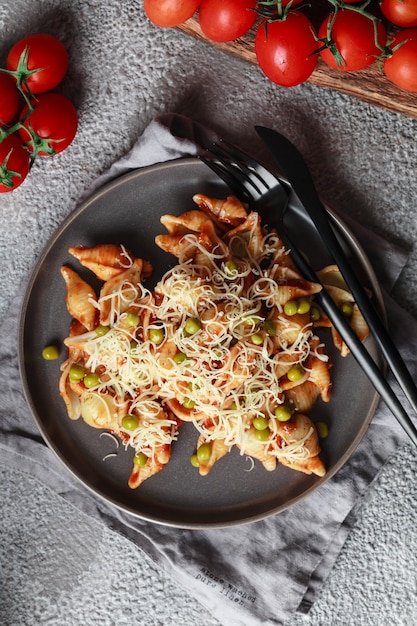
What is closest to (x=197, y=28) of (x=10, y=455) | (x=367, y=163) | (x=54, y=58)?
(x=54, y=58)

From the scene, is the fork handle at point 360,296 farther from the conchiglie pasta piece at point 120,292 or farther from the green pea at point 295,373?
the conchiglie pasta piece at point 120,292

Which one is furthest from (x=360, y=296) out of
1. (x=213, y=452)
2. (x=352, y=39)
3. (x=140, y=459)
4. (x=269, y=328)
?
(x=140, y=459)

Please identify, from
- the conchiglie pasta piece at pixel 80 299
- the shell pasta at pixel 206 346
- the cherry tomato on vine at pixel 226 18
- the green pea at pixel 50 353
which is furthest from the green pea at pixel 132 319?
the cherry tomato on vine at pixel 226 18

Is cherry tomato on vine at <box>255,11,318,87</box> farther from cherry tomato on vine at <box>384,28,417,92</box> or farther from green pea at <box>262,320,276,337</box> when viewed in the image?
green pea at <box>262,320,276,337</box>

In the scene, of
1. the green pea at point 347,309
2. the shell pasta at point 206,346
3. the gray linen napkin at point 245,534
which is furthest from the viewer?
the gray linen napkin at point 245,534

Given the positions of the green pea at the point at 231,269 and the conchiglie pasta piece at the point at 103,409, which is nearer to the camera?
the green pea at the point at 231,269

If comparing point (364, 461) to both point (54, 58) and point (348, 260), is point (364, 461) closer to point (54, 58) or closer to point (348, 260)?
point (348, 260)

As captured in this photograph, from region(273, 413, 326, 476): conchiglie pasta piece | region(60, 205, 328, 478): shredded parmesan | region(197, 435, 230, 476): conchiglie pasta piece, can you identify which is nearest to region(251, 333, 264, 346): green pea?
region(60, 205, 328, 478): shredded parmesan
